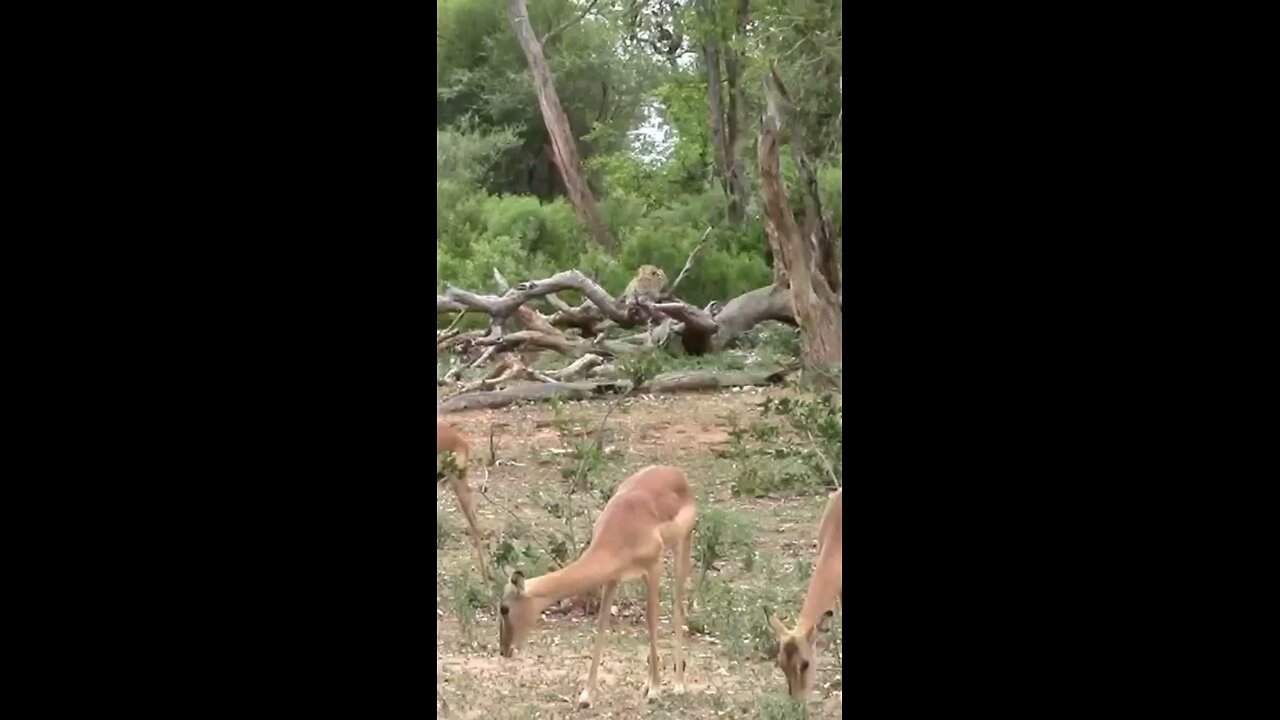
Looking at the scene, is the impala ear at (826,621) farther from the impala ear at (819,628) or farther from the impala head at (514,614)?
the impala head at (514,614)

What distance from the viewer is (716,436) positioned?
14.1 feet

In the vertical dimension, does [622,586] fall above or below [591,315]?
below

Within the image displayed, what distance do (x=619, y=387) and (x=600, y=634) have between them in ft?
1.53

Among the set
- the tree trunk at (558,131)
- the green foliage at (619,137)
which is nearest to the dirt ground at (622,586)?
the green foliage at (619,137)

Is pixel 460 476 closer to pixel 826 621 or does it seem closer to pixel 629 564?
pixel 629 564

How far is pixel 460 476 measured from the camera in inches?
168

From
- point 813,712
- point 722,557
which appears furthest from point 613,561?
point 813,712

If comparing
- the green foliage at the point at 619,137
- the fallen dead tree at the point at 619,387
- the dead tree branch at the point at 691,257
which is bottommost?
the fallen dead tree at the point at 619,387

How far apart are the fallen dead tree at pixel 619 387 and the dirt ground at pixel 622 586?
0.02 meters

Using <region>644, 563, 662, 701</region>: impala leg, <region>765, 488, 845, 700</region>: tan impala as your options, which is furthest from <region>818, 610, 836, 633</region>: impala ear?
<region>644, 563, 662, 701</region>: impala leg

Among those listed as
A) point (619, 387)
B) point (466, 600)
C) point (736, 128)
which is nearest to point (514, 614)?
point (466, 600)

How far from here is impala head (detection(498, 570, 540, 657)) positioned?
422 cm

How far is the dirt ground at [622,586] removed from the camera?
166 inches
